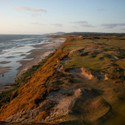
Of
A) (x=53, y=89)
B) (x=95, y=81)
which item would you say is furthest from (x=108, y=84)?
(x=53, y=89)

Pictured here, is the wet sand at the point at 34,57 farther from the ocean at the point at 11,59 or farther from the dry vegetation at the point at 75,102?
the dry vegetation at the point at 75,102

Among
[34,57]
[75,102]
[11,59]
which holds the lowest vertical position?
[11,59]

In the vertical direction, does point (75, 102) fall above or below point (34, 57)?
above

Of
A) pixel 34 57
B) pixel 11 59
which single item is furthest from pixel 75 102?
pixel 11 59

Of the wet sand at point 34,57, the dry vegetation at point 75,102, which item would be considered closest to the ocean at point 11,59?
the wet sand at point 34,57

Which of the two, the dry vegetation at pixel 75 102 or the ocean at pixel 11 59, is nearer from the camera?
the dry vegetation at pixel 75 102

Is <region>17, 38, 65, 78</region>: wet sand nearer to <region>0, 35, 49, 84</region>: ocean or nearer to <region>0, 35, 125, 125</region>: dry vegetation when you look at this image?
<region>0, 35, 49, 84</region>: ocean

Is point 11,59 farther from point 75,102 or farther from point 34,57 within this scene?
point 75,102

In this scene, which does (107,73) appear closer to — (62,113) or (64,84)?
(64,84)

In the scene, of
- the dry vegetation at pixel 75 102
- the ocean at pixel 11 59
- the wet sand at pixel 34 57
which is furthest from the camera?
the wet sand at pixel 34 57

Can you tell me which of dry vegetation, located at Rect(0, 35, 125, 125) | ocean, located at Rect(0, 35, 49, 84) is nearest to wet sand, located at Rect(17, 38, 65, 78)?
ocean, located at Rect(0, 35, 49, 84)

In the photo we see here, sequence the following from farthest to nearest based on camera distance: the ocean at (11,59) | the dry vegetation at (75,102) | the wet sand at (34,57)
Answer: the wet sand at (34,57), the ocean at (11,59), the dry vegetation at (75,102)

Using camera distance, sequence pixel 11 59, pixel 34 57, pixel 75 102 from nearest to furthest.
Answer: pixel 75 102
pixel 11 59
pixel 34 57
